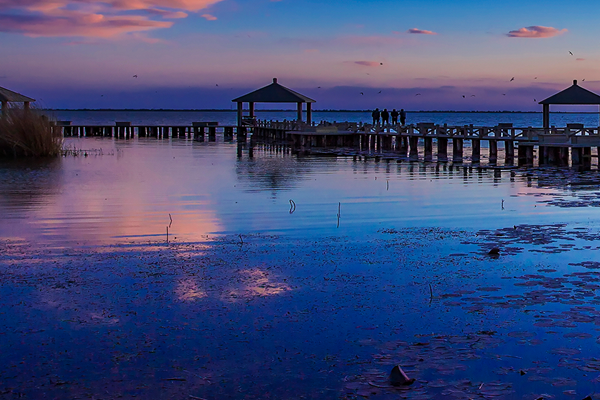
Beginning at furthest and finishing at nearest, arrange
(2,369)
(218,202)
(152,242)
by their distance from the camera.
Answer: (218,202)
(152,242)
(2,369)

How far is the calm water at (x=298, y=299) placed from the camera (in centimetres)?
599

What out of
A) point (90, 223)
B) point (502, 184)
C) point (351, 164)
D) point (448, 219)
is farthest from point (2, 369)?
point (351, 164)

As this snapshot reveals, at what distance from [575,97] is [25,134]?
25.2 metres

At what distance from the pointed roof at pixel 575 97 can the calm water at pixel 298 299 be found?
69.7ft

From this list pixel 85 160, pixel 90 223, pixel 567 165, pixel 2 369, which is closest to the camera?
pixel 2 369

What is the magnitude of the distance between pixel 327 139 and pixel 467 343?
44.6 m

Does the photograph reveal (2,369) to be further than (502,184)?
No

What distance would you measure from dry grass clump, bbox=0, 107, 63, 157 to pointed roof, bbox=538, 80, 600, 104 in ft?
77.4

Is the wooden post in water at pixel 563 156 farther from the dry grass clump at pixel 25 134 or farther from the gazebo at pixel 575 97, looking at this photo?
the dry grass clump at pixel 25 134

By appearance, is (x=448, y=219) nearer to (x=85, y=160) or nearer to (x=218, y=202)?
(x=218, y=202)

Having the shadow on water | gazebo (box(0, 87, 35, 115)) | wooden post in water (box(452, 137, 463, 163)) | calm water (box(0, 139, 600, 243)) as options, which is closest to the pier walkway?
wooden post in water (box(452, 137, 463, 163))

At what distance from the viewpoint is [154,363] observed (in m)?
6.30

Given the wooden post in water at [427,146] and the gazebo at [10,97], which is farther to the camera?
the gazebo at [10,97]

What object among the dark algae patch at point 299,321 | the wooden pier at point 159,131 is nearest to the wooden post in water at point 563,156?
the dark algae patch at point 299,321
